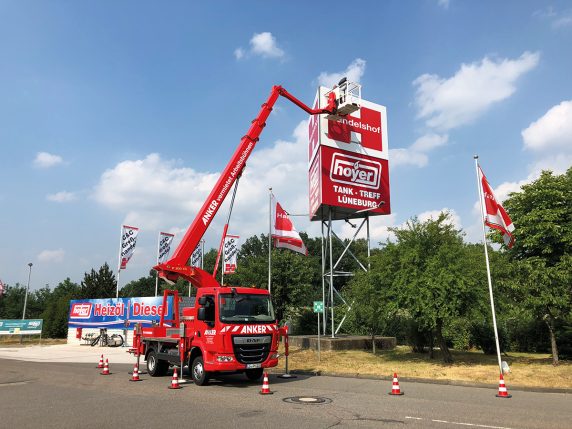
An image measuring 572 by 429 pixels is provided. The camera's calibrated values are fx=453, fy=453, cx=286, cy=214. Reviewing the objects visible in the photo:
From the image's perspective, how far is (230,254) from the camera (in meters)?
33.3

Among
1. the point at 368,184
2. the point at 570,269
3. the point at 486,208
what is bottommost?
the point at 570,269

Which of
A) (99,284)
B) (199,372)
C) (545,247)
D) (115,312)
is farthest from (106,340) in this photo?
(545,247)

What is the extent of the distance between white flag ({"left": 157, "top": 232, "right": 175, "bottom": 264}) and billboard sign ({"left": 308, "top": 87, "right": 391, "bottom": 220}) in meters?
15.0

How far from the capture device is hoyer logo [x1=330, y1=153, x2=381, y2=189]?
26.7 m

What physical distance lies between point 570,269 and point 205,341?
14.6 m

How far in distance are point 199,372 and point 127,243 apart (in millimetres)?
26002

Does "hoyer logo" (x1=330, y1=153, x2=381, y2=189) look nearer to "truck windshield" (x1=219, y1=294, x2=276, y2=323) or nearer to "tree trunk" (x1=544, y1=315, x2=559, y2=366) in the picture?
"tree trunk" (x1=544, y1=315, x2=559, y2=366)

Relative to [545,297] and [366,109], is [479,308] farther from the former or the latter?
[366,109]

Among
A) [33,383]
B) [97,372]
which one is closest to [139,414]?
[33,383]

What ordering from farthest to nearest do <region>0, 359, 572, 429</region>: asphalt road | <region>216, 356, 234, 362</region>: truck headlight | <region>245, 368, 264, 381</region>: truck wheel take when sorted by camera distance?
<region>245, 368, 264, 381</region>: truck wheel < <region>216, 356, 234, 362</region>: truck headlight < <region>0, 359, 572, 429</region>: asphalt road

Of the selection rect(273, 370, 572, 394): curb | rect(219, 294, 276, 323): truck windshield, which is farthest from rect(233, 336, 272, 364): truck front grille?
rect(273, 370, 572, 394): curb

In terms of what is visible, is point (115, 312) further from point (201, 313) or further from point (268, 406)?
point (268, 406)

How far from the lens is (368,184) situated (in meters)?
27.8

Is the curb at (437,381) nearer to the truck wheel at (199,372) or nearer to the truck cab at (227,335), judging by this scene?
the truck cab at (227,335)
